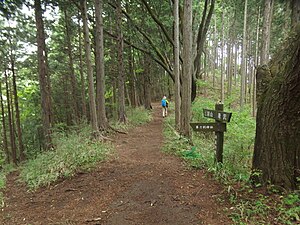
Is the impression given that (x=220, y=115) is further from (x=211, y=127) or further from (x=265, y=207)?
(x=265, y=207)

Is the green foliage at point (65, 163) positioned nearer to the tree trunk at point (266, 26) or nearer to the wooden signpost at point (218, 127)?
the wooden signpost at point (218, 127)

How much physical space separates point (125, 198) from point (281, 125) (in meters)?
3.04

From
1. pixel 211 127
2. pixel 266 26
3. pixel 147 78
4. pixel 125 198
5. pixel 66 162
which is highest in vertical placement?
pixel 266 26

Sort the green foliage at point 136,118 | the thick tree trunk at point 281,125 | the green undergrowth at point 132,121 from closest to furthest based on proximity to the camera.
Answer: the thick tree trunk at point 281,125, the green undergrowth at point 132,121, the green foliage at point 136,118

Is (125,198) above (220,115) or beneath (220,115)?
beneath

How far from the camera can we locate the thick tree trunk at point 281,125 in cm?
310

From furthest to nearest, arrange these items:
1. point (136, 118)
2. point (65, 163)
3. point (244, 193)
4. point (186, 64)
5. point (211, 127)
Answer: point (136, 118)
point (186, 64)
point (65, 163)
point (211, 127)
point (244, 193)

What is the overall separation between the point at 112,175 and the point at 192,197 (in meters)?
2.13

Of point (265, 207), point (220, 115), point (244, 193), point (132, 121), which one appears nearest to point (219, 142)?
point (220, 115)

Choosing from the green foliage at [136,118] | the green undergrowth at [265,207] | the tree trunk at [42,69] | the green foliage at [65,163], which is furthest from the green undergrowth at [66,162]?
the green foliage at [136,118]

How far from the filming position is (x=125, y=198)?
4047 mm

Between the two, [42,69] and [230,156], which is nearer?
[230,156]

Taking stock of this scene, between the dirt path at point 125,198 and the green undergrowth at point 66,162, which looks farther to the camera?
the green undergrowth at point 66,162

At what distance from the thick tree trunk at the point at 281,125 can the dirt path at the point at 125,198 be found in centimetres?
106
